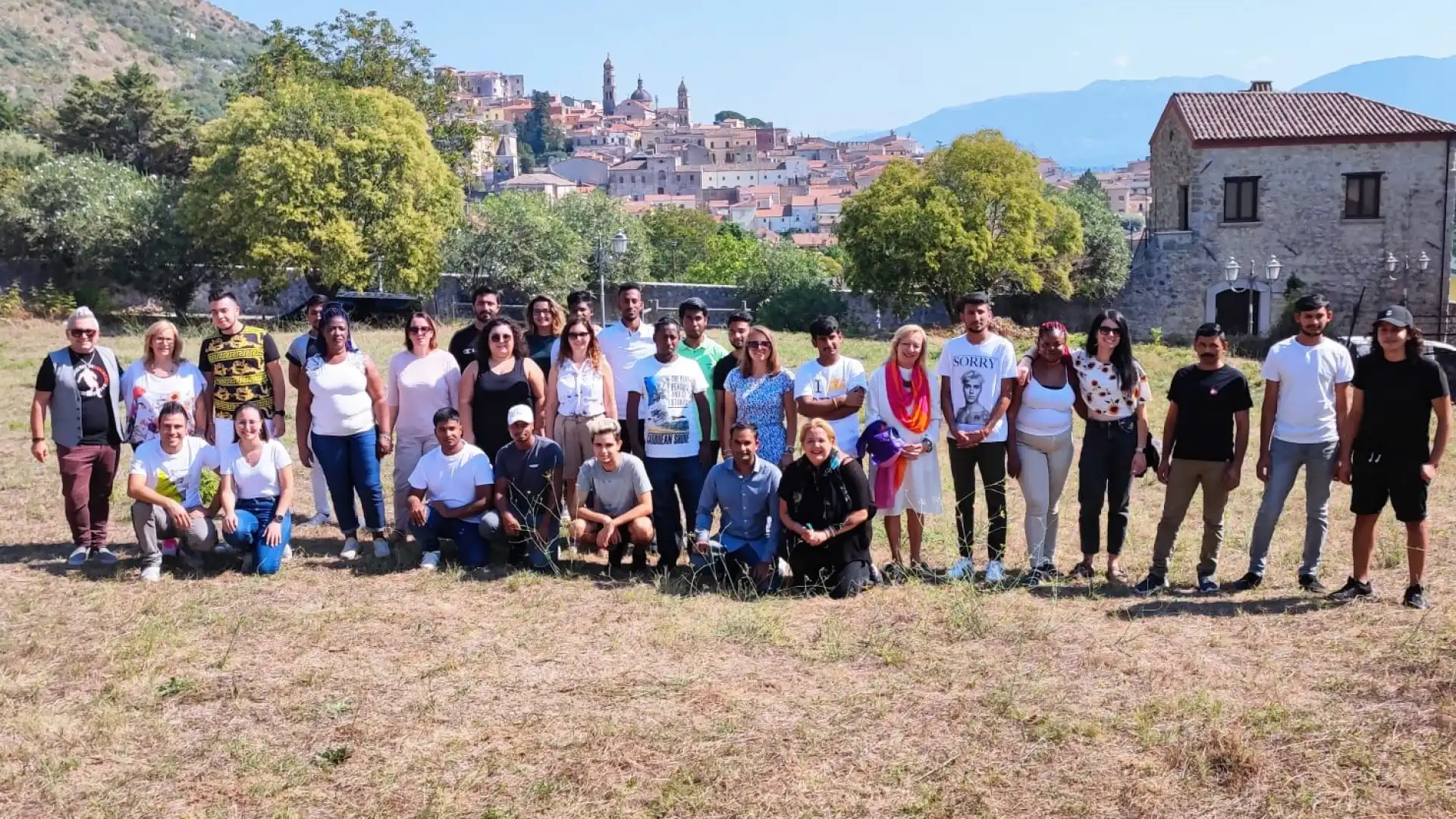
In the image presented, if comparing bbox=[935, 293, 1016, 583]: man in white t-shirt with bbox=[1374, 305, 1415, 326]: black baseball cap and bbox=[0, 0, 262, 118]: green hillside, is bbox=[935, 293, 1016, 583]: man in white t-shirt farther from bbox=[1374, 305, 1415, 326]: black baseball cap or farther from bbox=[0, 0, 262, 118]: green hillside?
bbox=[0, 0, 262, 118]: green hillside

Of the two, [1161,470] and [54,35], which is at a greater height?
[54,35]

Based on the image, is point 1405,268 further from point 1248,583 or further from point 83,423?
point 83,423

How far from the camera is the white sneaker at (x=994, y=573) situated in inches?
245

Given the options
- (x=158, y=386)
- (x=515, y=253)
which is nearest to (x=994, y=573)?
(x=158, y=386)

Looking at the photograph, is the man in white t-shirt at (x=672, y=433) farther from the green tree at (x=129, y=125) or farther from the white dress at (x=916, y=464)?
the green tree at (x=129, y=125)

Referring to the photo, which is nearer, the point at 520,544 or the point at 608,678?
the point at 608,678

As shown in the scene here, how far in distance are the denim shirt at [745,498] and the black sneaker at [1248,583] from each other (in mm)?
2438

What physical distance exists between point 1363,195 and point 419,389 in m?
29.9

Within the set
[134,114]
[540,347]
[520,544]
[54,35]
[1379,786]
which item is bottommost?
[1379,786]

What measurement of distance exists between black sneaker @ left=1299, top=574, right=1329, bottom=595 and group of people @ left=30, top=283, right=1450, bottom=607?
0.7 inches

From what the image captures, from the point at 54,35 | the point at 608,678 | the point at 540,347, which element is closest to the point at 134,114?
the point at 540,347

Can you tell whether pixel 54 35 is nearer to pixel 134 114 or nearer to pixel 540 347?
pixel 134 114

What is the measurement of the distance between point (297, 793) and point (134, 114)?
40.3 m

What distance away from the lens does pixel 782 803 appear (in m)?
3.91
